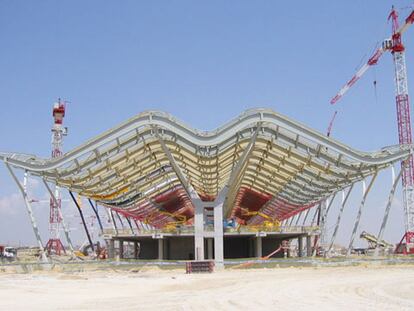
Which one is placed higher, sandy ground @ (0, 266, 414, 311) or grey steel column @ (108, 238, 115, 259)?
grey steel column @ (108, 238, 115, 259)

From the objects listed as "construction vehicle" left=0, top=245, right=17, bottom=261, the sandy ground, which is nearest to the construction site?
the sandy ground

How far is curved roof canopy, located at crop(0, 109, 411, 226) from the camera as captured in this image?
40531 mm

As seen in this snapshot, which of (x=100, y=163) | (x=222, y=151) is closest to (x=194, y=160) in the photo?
(x=222, y=151)

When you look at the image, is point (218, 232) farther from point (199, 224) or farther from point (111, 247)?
point (111, 247)

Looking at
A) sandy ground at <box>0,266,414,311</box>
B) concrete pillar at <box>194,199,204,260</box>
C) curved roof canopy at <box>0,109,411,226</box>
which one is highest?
curved roof canopy at <box>0,109,411,226</box>

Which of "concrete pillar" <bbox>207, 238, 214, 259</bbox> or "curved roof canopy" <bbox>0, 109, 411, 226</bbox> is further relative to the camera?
"concrete pillar" <bbox>207, 238, 214, 259</bbox>

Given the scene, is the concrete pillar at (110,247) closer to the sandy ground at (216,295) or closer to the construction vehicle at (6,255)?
the construction vehicle at (6,255)

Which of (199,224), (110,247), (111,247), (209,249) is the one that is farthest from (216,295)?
(111,247)

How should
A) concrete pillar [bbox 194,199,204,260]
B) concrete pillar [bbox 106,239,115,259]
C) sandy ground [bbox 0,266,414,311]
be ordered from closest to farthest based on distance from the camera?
sandy ground [bbox 0,266,414,311], concrete pillar [bbox 194,199,204,260], concrete pillar [bbox 106,239,115,259]

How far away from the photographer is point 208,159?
4631cm

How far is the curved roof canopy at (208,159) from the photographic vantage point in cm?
4053

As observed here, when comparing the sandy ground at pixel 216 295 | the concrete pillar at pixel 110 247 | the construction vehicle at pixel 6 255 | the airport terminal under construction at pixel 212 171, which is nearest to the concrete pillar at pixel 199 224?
the airport terminal under construction at pixel 212 171

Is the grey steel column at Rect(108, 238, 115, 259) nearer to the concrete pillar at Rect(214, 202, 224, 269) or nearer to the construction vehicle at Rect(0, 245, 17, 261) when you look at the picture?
the concrete pillar at Rect(214, 202, 224, 269)

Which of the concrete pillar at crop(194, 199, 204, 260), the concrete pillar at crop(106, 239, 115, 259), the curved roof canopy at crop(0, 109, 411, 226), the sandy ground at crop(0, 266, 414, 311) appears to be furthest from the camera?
the concrete pillar at crop(106, 239, 115, 259)
